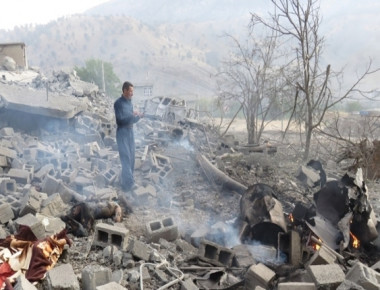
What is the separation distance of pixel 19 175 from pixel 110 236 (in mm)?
3140

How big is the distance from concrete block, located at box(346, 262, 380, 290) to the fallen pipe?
379 centimetres

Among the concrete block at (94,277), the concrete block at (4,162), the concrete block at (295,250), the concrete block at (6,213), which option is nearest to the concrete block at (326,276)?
the concrete block at (295,250)

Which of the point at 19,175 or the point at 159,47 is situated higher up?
the point at 159,47

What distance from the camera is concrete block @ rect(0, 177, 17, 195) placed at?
6.50 m

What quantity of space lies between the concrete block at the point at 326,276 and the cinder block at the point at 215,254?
1.16 meters

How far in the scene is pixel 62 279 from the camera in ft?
12.4

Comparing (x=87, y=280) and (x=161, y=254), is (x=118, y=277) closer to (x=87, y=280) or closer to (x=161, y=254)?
(x=87, y=280)

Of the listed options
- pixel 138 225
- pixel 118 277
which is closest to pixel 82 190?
pixel 138 225

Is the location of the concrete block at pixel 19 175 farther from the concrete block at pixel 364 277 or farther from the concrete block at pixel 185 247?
the concrete block at pixel 364 277

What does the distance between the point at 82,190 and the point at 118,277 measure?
10.8ft

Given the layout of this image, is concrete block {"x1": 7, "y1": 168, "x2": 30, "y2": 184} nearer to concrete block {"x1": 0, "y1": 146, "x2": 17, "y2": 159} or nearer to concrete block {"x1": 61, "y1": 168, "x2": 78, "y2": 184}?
concrete block {"x1": 61, "y1": 168, "x2": 78, "y2": 184}

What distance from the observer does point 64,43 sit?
306 feet

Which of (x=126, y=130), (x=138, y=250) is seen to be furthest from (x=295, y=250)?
(x=126, y=130)

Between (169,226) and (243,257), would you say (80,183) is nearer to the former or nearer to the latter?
(169,226)
